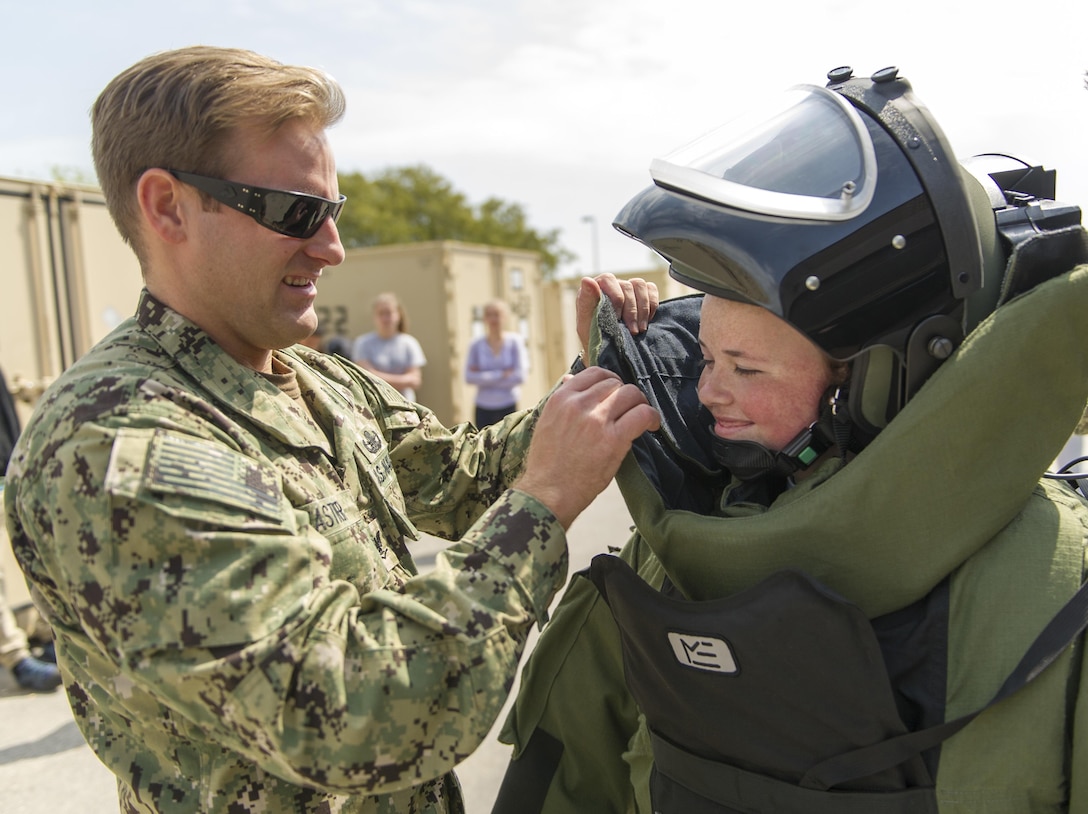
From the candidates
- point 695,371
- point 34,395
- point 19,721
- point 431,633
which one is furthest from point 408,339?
point 431,633

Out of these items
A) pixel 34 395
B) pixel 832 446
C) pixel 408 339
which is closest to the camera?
pixel 832 446

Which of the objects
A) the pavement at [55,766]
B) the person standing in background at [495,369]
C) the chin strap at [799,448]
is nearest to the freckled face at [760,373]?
the chin strap at [799,448]

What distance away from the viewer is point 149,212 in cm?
154

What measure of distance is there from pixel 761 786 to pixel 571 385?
2.28ft

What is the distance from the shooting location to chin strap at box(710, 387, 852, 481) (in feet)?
4.78

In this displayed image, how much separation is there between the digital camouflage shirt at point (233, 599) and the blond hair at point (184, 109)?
25cm

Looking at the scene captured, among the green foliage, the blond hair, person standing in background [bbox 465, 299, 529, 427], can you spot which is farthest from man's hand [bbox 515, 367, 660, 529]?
the green foliage

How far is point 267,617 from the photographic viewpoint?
1226 millimetres

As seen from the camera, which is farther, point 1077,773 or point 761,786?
point 761,786

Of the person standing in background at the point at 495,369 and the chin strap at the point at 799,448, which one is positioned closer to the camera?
the chin strap at the point at 799,448

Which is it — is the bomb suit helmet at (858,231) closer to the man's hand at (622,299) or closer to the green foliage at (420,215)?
the man's hand at (622,299)

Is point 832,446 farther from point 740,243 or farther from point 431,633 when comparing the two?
point 431,633

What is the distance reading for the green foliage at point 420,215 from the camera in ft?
110

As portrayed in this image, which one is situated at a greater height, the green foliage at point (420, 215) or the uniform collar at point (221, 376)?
the uniform collar at point (221, 376)
